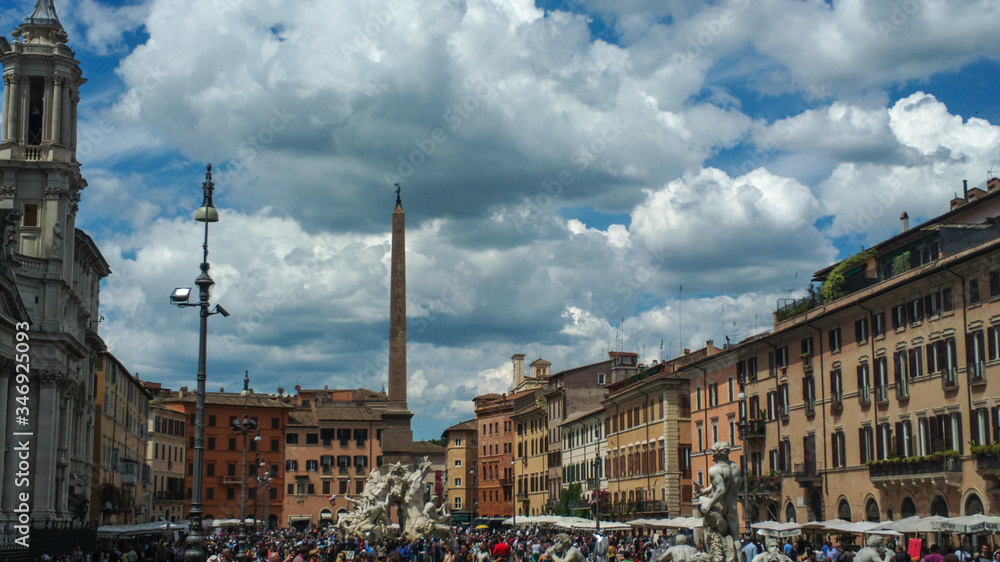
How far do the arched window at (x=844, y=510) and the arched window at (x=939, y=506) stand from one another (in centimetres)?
617

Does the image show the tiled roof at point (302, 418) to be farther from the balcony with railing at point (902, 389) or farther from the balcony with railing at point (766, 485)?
the balcony with railing at point (902, 389)

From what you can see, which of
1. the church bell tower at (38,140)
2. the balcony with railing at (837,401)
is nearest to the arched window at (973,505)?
the balcony with railing at (837,401)

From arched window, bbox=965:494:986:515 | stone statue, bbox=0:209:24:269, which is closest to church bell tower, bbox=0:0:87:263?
stone statue, bbox=0:209:24:269

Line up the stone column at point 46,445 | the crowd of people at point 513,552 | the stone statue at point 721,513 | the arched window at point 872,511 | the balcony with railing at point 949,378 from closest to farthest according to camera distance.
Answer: the stone statue at point 721,513
the crowd of people at point 513,552
the balcony with railing at point 949,378
the arched window at point 872,511
the stone column at point 46,445

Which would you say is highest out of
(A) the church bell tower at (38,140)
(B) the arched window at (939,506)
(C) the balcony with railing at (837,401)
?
(A) the church bell tower at (38,140)

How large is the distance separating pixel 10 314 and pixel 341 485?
65.9 m

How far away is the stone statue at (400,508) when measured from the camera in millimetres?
43812

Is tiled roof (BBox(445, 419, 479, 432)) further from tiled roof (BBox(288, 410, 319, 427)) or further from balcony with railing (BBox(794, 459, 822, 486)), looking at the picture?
balcony with railing (BBox(794, 459, 822, 486))

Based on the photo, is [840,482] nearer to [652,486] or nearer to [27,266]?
[652,486]

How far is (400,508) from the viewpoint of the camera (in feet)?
149

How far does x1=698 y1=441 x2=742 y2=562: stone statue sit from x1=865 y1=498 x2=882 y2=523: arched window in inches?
1071

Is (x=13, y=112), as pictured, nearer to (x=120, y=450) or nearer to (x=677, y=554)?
(x=120, y=450)

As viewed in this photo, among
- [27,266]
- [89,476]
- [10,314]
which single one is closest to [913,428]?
[10,314]

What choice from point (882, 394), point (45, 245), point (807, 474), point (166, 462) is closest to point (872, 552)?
point (882, 394)
